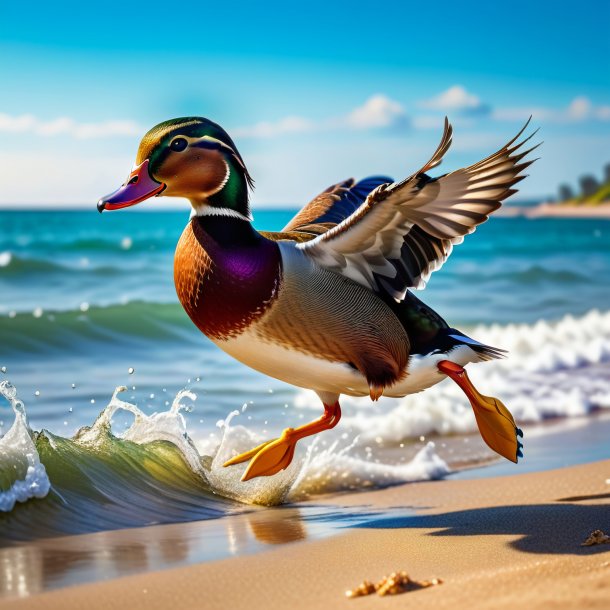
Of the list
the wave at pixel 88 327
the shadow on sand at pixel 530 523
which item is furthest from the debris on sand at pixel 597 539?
the wave at pixel 88 327

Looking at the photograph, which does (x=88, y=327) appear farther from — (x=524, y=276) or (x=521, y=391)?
(x=524, y=276)

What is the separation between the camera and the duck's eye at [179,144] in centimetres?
392

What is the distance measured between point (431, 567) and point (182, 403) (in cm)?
417

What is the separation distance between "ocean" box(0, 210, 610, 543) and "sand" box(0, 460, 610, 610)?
3.19ft

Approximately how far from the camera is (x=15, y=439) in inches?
199

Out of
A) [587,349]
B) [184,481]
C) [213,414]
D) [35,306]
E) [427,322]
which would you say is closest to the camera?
[427,322]

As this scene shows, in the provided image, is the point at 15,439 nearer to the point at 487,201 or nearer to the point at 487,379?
the point at 487,201

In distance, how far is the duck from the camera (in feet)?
12.6

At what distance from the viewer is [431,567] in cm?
385

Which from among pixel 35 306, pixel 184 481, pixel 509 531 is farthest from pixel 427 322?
pixel 35 306

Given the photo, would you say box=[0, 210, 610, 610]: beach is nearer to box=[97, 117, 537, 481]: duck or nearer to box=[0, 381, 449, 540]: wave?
box=[0, 381, 449, 540]: wave

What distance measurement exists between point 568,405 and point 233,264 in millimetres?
4718

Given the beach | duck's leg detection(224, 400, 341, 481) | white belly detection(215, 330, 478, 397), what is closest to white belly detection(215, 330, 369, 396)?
white belly detection(215, 330, 478, 397)

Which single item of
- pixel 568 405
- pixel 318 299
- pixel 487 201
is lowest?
pixel 568 405
